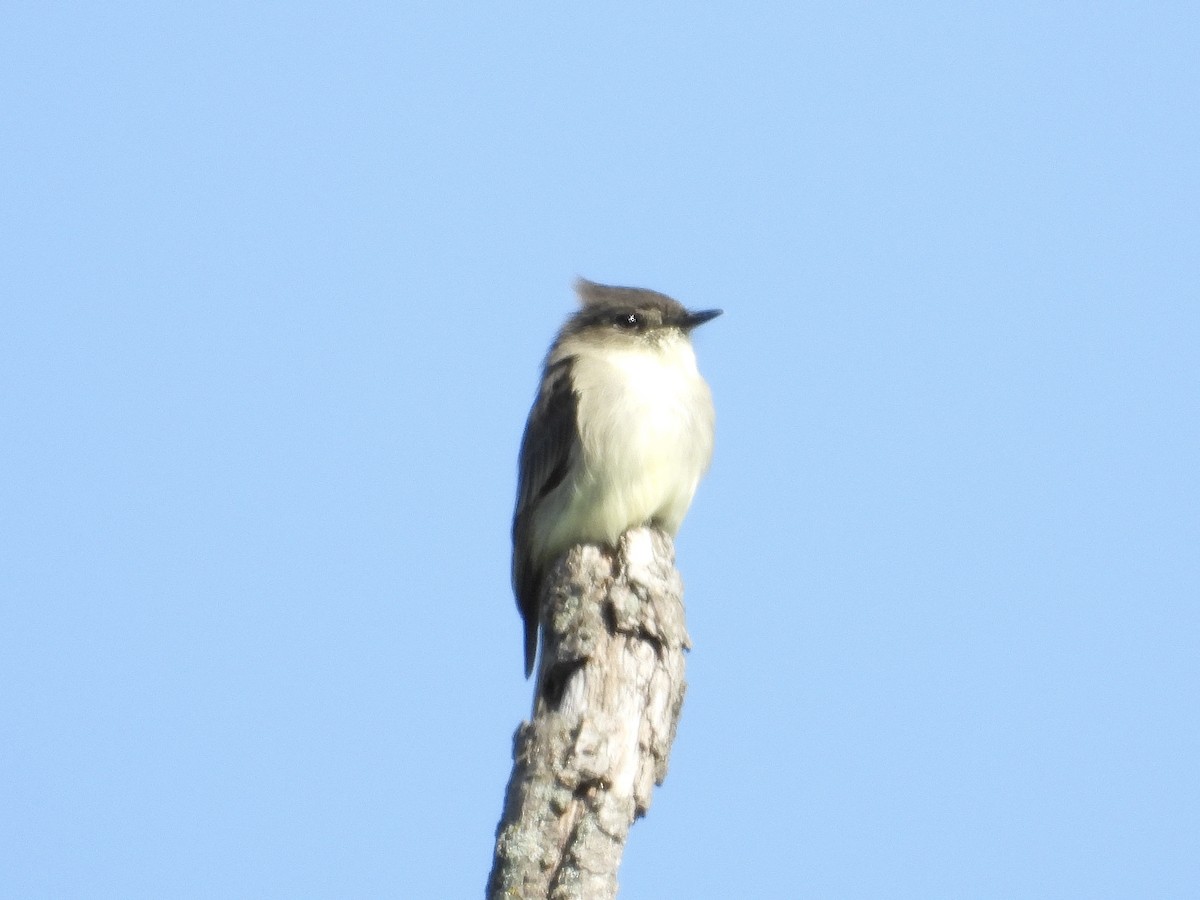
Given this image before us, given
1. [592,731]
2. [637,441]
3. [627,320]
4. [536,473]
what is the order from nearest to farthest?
[592,731] → [637,441] → [536,473] → [627,320]

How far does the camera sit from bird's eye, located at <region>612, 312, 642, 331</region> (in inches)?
366

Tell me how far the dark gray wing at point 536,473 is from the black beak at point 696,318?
83 cm

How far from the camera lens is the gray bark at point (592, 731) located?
548cm

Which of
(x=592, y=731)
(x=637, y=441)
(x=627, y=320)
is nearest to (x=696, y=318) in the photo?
(x=627, y=320)

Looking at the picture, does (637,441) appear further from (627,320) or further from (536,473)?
(627,320)

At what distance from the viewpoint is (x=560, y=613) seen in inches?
269

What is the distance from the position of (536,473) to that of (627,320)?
114cm

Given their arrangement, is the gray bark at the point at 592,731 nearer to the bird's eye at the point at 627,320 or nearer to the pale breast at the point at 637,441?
the pale breast at the point at 637,441

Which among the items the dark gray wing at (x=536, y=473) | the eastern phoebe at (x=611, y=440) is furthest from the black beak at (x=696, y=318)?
the dark gray wing at (x=536, y=473)

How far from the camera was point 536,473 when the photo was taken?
28.6 feet

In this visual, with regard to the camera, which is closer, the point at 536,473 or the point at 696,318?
the point at 536,473

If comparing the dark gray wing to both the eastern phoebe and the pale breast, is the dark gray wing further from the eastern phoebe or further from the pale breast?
the pale breast

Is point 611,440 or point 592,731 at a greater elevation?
point 611,440

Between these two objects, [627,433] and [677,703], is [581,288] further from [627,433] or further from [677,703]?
[677,703]
